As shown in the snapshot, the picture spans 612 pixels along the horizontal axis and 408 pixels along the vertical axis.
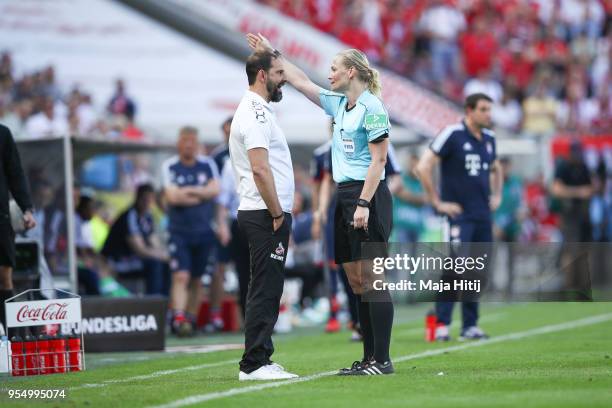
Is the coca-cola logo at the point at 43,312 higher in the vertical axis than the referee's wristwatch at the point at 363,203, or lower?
lower

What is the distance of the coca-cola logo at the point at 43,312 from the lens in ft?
32.7

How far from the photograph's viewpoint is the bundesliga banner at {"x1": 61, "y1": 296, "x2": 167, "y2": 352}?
1247 centimetres

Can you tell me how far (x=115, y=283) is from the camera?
16.9 metres

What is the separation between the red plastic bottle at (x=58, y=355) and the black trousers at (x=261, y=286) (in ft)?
6.53

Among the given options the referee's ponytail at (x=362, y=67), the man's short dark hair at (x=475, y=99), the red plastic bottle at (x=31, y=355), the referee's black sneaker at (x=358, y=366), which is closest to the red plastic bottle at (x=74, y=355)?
the red plastic bottle at (x=31, y=355)

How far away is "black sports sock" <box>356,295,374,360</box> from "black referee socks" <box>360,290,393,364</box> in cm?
15

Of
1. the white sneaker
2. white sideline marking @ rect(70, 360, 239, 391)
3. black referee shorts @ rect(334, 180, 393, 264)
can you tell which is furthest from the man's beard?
white sideline marking @ rect(70, 360, 239, 391)

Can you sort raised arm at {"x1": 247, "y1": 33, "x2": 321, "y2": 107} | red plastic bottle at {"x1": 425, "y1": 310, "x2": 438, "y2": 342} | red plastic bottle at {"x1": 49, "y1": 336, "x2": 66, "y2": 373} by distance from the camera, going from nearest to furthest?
1. raised arm at {"x1": 247, "y1": 33, "x2": 321, "y2": 107}
2. red plastic bottle at {"x1": 49, "y1": 336, "x2": 66, "y2": 373}
3. red plastic bottle at {"x1": 425, "y1": 310, "x2": 438, "y2": 342}

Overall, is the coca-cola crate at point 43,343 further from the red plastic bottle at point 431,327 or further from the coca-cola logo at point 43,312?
the red plastic bottle at point 431,327

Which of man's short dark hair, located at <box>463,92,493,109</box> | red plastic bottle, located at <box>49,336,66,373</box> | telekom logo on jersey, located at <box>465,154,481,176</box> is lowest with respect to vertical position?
red plastic bottle, located at <box>49,336,66,373</box>

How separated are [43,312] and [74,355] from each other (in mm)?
457

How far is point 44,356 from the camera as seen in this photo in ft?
32.9

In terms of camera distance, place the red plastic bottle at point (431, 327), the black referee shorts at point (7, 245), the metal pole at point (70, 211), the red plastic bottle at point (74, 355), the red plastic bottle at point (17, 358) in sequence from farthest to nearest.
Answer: the metal pole at point (70, 211) < the red plastic bottle at point (431, 327) < the black referee shorts at point (7, 245) < the red plastic bottle at point (74, 355) < the red plastic bottle at point (17, 358)

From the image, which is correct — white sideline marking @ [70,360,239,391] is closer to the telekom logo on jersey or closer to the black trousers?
the black trousers
